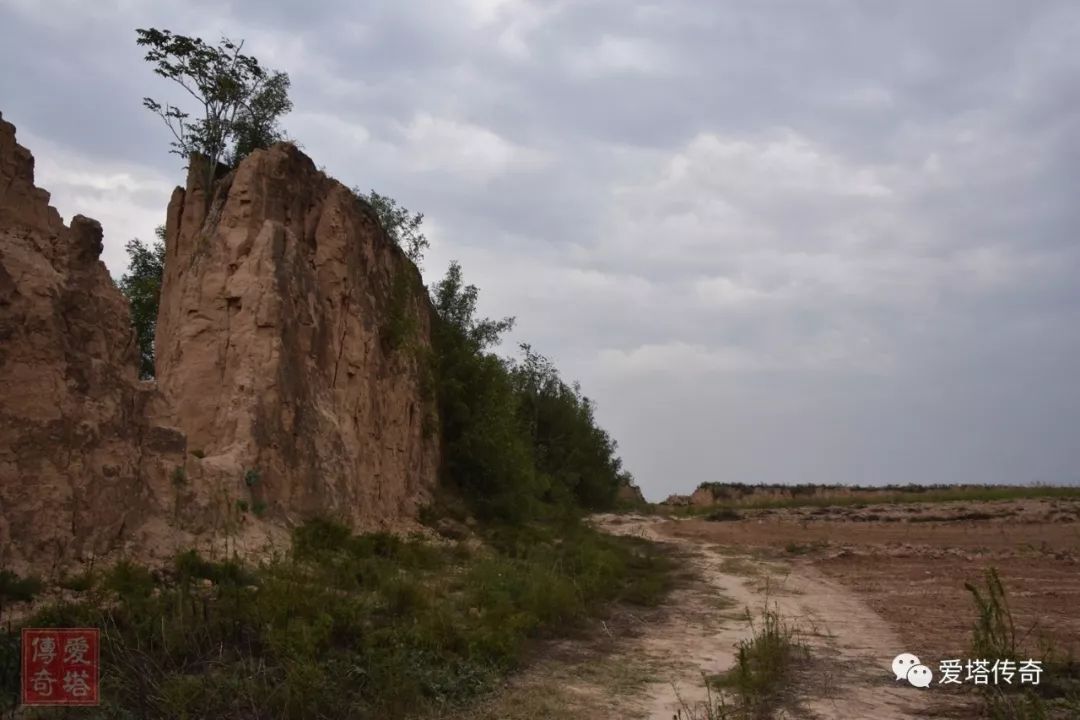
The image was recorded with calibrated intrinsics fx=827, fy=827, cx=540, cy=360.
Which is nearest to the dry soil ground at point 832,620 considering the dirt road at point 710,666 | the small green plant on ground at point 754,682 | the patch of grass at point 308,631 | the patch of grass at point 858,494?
the dirt road at point 710,666

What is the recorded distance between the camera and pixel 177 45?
19.8 metres

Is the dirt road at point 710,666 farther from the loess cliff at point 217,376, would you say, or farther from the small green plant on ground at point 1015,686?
the loess cliff at point 217,376

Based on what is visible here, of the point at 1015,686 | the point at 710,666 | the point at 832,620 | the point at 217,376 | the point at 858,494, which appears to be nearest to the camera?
the point at 1015,686

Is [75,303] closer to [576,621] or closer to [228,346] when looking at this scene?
[228,346]

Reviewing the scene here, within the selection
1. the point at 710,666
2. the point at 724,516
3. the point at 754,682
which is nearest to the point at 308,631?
the point at 754,682

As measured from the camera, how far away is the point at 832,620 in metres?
11.3

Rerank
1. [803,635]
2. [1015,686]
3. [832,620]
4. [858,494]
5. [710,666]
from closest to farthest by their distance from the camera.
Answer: [1015,686]
[710,666]
[803,635]
[832,620]
[858,494]

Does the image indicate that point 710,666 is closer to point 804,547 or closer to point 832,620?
point 832,620

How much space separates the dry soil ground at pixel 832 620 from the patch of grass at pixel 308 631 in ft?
2.07

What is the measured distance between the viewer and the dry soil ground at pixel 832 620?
7.06 metres

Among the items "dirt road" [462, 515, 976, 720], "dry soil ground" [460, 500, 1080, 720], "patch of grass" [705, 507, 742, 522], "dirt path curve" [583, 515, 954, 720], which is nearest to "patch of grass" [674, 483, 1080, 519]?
"patch of grass" [705, 507, 742, 522]

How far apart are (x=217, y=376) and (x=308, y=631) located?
7.47 metres

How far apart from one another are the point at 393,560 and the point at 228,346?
453 cm

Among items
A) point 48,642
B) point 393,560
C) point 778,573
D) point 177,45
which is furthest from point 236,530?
point 177,45
